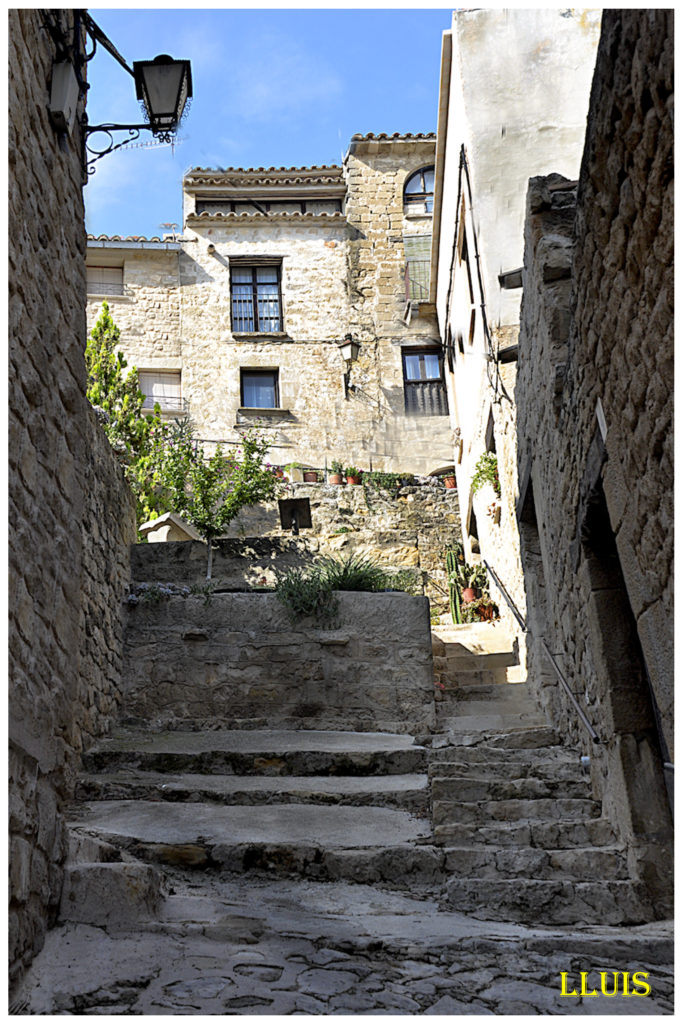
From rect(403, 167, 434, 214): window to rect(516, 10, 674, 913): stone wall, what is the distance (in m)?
12.6

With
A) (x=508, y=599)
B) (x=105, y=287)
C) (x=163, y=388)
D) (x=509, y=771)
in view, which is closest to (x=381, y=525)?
(x=508, y=599)

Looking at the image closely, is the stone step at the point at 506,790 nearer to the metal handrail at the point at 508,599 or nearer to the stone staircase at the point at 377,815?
the stone staircase at the point at 377,815

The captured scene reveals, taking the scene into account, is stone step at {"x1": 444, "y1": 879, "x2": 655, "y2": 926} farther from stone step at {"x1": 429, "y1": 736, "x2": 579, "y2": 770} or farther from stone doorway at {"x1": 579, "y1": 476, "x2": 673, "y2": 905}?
stone step at {"x1": 429, "y1": 736, "x2": 579, "y2": 770}

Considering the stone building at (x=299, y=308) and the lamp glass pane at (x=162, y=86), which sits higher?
the stone building at (x=299, y=308)

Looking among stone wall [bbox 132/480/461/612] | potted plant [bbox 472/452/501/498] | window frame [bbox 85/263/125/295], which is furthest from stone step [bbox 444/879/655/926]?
window frame [bbox 85/263/125/295]

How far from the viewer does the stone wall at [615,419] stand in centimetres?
254

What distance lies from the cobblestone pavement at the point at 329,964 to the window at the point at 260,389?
545 inches

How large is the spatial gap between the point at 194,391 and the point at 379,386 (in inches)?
135

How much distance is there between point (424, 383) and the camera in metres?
17.2

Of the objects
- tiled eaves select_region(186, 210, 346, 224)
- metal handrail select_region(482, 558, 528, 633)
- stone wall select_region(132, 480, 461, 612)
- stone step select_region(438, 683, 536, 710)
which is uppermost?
tiled eaves select_region(186, 210, 346, 224)

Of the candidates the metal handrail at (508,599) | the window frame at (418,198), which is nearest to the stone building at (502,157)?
the metal handrail at (508,599)

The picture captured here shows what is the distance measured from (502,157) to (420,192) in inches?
340

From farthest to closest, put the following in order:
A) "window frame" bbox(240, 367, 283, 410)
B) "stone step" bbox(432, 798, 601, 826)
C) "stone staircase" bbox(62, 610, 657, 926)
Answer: "window frame" bbox(240, 367, 283, 410) → "stone step" bbox(432, 798, 601, 826) → "stone staircase" bbox(62, 610, 657, 926)

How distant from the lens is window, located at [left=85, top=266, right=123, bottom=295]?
17531 millimetres
